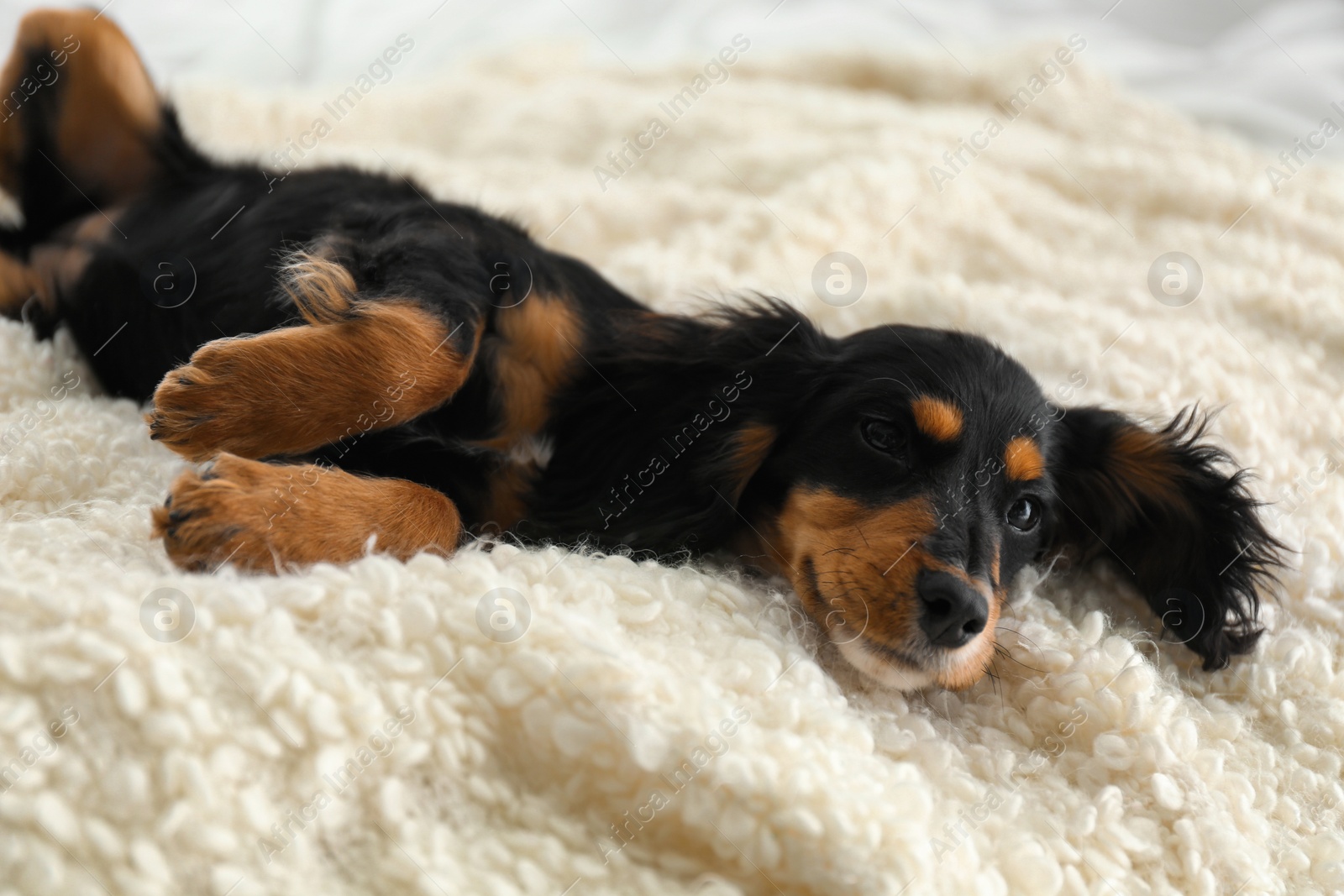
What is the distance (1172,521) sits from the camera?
81.6 inches

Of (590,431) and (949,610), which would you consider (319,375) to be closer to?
(590,431)

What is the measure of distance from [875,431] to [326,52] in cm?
311

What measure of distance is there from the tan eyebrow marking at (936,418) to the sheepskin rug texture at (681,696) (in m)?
0.35

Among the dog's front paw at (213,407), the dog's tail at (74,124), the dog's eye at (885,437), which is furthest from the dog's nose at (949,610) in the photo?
the dog's tail at (74,124)

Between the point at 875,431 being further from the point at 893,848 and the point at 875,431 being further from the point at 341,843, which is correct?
the point at 341,843

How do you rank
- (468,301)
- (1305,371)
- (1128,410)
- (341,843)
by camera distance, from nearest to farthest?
(341,843) → (468,301) → (1128,410) → (1305,371)

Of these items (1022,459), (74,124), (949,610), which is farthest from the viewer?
(74,124)

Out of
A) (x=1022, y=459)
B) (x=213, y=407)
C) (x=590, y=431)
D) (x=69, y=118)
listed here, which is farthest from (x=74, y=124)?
(x=1022, y=459)

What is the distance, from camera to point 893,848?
1.22 metres

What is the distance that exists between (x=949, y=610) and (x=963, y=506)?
0.92 feet

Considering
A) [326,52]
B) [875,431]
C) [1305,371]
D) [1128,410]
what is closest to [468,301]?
[875,431]

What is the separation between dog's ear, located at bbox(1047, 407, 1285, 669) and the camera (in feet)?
6.26

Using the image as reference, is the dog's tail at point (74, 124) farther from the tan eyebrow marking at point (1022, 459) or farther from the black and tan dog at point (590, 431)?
the tan eyebrow marking at point (1022, 459)

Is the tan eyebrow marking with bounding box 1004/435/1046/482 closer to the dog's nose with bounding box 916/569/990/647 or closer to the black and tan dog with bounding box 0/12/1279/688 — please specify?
the black and tan dog with bounding box 0/12/1279/688
